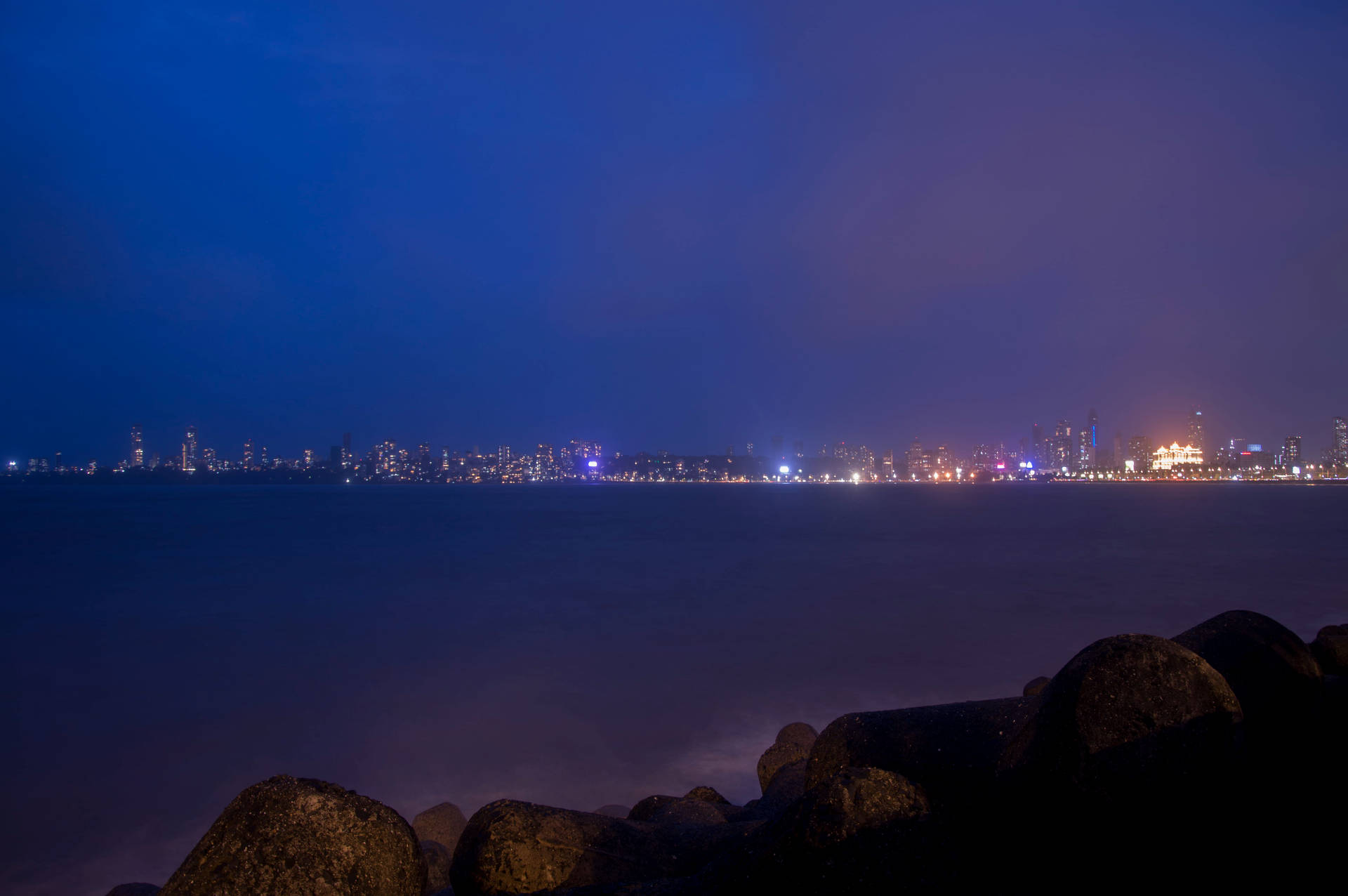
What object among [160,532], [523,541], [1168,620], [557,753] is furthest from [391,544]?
[1168,620]

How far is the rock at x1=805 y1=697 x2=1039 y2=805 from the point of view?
354cm

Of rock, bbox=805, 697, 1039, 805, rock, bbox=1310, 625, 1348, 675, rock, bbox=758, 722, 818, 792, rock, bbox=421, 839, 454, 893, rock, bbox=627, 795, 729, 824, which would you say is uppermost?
rock, bbox=805, 697, 1039, 805

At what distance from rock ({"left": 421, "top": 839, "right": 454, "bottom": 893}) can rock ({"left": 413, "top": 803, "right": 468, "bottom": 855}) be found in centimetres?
37

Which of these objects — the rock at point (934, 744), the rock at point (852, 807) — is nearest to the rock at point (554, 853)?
the rock at point (934, 744)

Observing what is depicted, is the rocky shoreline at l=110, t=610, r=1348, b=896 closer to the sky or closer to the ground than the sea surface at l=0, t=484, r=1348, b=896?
closer to the sky

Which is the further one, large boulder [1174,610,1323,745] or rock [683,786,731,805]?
rock [683,786,731,805]

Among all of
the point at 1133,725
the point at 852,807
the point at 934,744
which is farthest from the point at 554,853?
the point at 1133,725

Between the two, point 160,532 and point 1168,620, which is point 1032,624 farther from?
point 160,532

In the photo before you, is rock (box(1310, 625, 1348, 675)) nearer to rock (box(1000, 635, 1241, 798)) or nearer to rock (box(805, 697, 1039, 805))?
rock (box(805, 697, 1039, 805))

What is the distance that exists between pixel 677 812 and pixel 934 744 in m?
2.27

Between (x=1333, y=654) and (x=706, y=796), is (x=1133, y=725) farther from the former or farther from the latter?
(x=1333, y=654)

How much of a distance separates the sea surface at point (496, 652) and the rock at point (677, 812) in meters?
3.56

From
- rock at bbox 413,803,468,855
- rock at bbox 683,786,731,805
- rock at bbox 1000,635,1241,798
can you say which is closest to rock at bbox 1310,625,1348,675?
rock at bbox 1000,635,1241,798

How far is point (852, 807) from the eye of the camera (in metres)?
2.60
